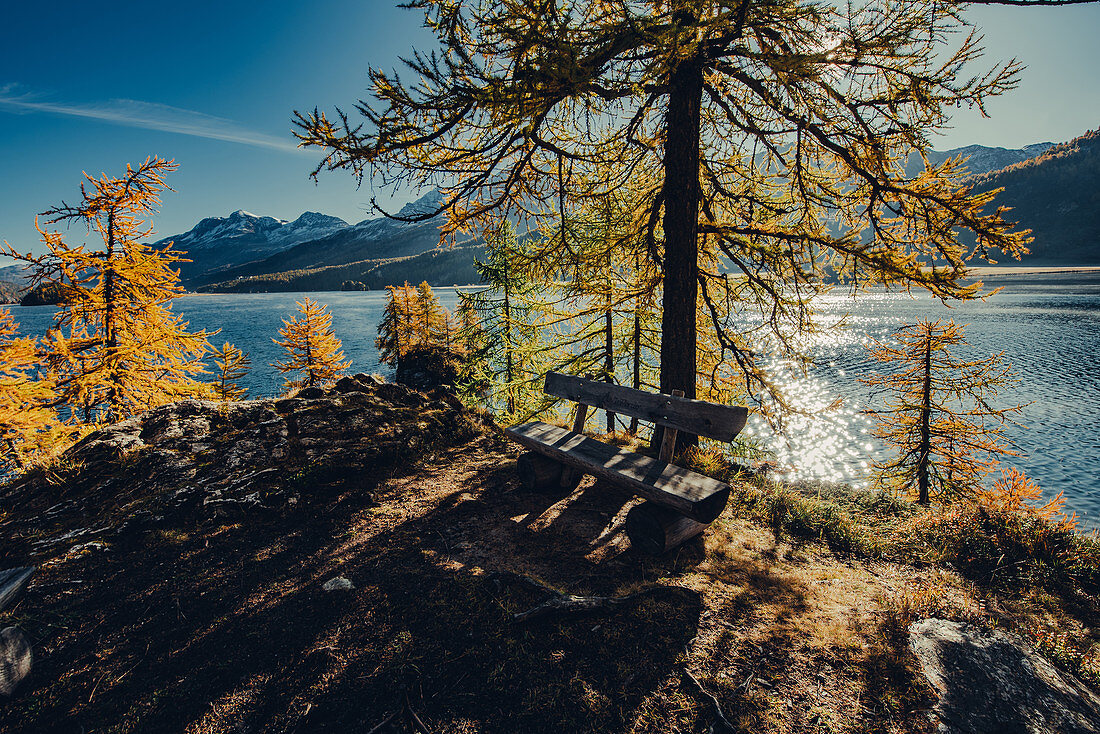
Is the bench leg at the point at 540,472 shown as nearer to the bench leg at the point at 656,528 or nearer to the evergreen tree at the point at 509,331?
the bench leg at the point at 656,528

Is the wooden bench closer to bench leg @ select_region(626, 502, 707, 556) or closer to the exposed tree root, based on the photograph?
bench leg @ select_region(626, 502, 707, 556)

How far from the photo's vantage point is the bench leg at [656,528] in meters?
3.95

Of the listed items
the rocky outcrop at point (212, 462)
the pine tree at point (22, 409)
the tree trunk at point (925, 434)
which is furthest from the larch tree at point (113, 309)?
the tree trunk at point (925, 434)

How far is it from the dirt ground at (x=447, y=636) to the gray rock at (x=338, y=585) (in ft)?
0.20

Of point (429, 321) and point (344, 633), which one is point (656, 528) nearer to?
point (344, 633)

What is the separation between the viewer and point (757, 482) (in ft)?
20.3

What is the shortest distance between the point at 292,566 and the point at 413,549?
1085 mm

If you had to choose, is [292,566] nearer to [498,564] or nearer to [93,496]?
[498,564]

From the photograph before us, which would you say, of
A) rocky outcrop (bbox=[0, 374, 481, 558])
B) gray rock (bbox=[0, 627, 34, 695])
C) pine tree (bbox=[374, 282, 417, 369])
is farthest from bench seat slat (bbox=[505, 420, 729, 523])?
pine tree (bbox=[374, 282, 417, 369])

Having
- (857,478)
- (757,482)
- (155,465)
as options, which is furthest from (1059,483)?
(155,465)

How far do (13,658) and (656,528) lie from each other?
4666 millimetres

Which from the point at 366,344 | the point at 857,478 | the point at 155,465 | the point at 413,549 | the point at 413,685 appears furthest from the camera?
the point at 366,344

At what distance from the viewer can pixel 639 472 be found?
4180 mm

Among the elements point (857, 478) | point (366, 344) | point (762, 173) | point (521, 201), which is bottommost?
point (857, 478)
